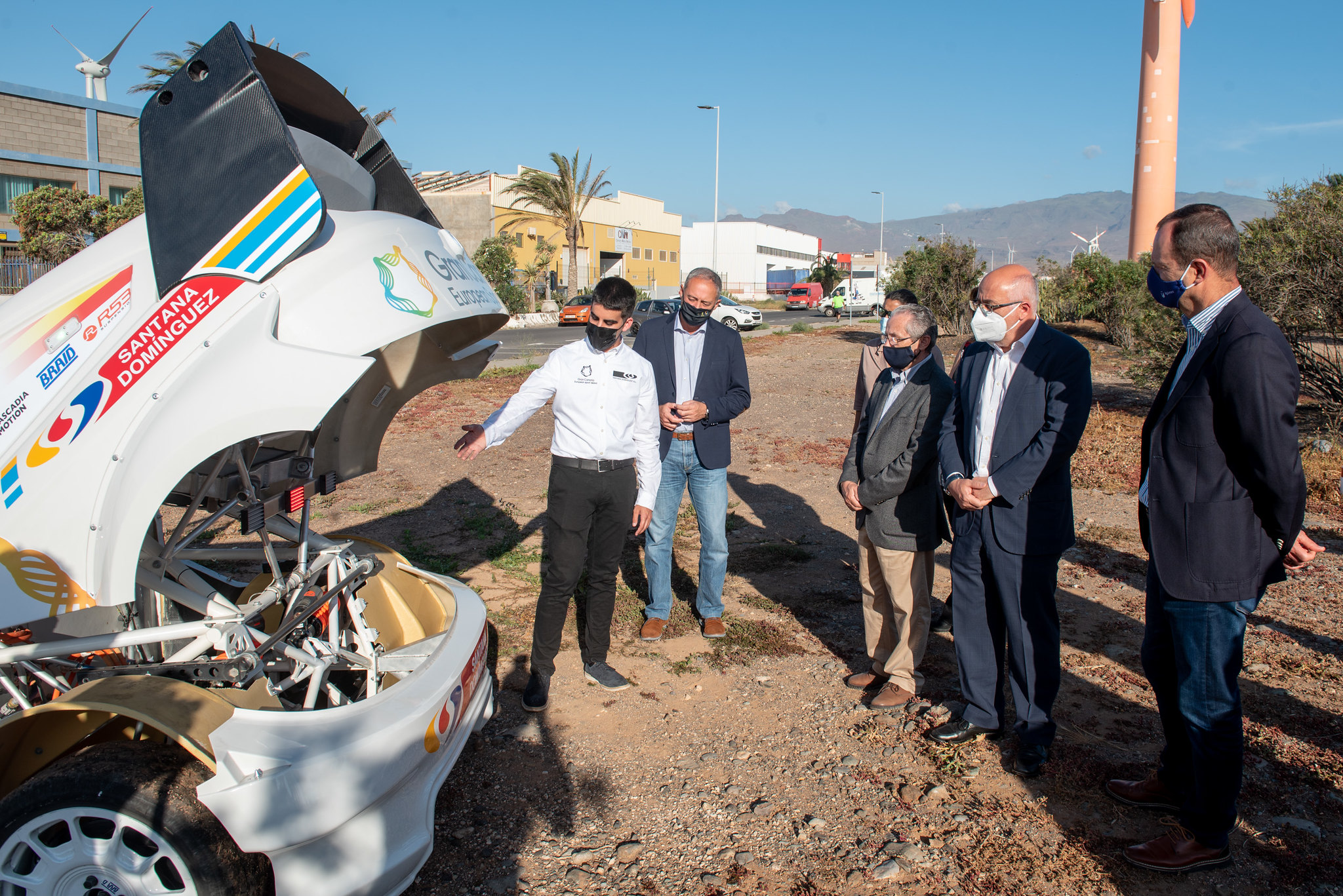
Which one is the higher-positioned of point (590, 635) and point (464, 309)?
point (464, 309)

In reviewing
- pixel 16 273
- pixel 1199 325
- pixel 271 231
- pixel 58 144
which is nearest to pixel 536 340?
pixel 16 273

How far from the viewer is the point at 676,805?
3211 millimetres

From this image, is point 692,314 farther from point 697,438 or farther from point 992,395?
point 992,395

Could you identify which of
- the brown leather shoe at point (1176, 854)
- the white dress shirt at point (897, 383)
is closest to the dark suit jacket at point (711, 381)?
the white dress shirt at point (897, 383)

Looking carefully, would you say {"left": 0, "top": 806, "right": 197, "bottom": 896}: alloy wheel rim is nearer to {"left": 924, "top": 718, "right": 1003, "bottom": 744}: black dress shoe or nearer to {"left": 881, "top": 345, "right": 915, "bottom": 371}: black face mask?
{"left": 924, "top": 718, "right": 1003, "bottom": 744}: black dress shoe

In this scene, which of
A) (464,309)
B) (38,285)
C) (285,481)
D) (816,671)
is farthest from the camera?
(816,671)

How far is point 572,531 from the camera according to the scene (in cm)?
395

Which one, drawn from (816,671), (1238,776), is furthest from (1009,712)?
(1238,776)

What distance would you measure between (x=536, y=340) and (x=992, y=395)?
24738mm

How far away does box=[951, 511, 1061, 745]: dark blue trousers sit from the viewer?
11.3 feet

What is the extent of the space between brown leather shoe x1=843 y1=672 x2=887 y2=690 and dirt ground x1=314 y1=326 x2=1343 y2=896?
91 millimetres

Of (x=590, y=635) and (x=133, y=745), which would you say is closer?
(x=133, y=745)

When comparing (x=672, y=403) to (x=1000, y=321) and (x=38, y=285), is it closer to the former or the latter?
Result: (x=1000, y=321)

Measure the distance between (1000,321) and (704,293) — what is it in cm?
184
